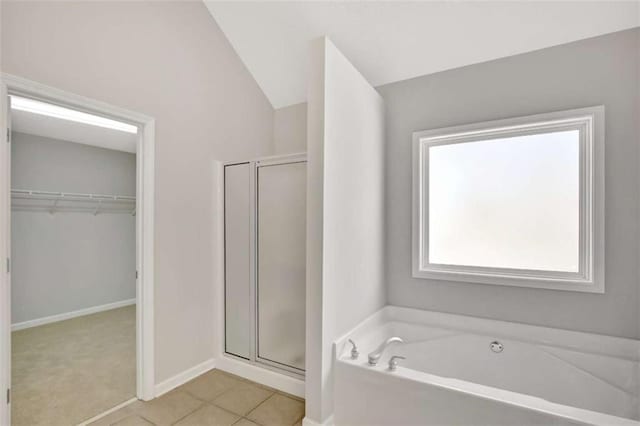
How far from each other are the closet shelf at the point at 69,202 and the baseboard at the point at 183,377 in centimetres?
289

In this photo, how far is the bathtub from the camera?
63.1 inches

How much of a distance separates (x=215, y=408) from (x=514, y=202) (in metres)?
2.70

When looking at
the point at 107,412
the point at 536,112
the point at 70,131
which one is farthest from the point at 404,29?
the point at 70,131

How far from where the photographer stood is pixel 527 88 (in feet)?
7.76

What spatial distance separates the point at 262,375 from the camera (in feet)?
8.46

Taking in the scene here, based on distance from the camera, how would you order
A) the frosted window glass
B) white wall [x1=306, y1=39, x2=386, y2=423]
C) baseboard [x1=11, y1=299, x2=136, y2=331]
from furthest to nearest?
baseboard [x1=11, y1=299, x2=136, y2=331], the frosted window glass, white wall [x1=306, y1=39, x2=386, y2=423]

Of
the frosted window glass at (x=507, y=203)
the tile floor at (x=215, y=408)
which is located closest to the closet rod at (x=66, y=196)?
the tile floor at (x=215, y=408)

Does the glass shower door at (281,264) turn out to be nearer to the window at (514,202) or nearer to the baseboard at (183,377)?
the baseboard at (183,377)

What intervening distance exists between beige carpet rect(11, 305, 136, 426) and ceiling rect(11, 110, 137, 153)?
2.35 meters

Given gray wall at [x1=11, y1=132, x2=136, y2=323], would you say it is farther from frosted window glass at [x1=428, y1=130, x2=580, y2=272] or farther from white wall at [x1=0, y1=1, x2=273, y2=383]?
frosted window glass at [x1=428, y1=130, x2=580, y2=272]

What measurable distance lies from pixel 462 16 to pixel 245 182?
6.89ft

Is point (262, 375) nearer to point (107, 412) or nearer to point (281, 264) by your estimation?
point (281, 264)

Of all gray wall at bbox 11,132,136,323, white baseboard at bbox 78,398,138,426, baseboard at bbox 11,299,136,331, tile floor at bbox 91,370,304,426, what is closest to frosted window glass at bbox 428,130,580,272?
tile floor at bbox 91,370,304,426

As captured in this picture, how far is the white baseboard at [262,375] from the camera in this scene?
2.42 metres
